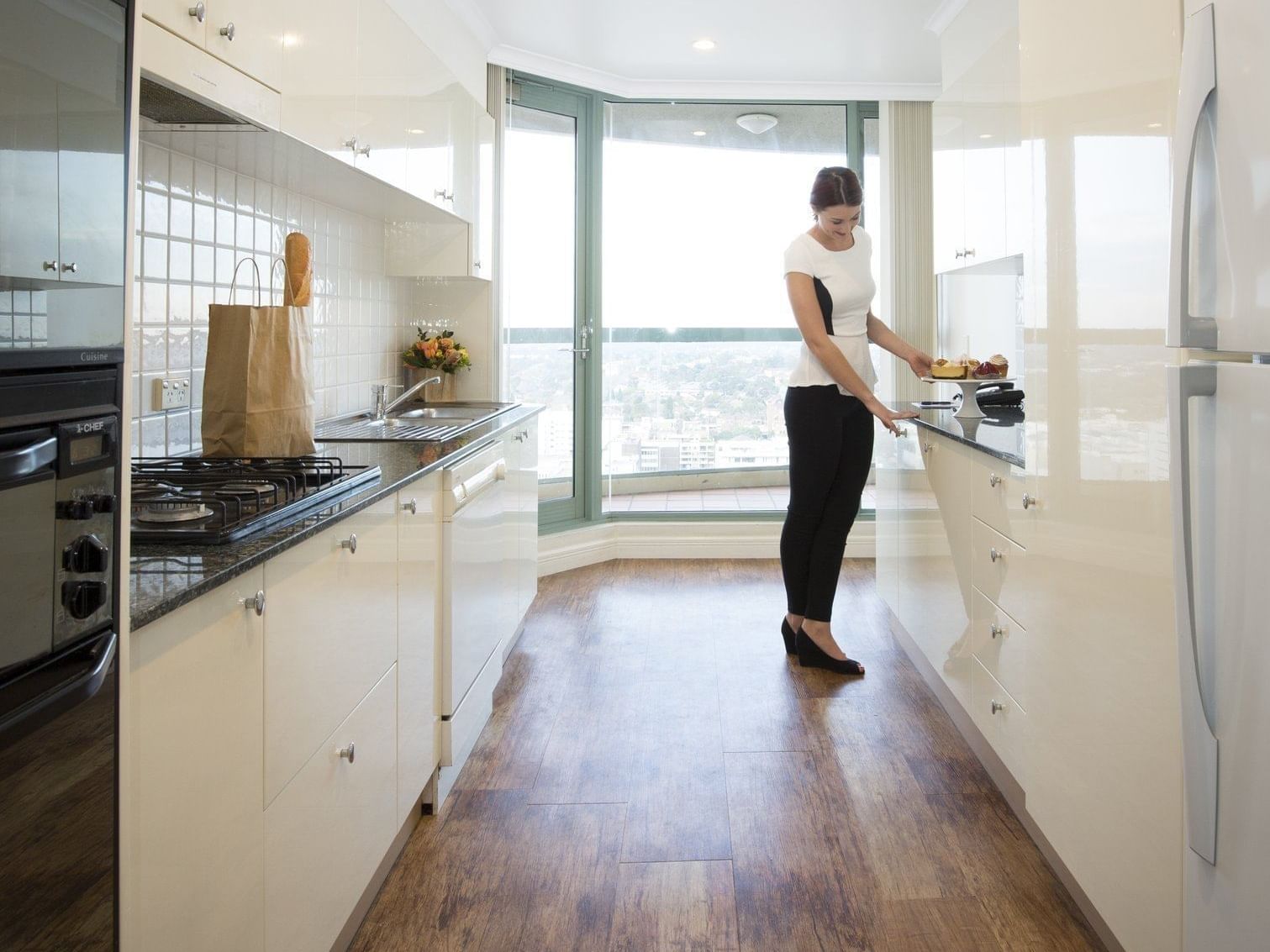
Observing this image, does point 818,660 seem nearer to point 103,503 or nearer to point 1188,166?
point 1188,166

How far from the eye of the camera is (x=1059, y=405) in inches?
78.3

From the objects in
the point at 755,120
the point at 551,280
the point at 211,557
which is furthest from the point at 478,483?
the point at 755,120

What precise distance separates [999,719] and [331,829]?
1596mm

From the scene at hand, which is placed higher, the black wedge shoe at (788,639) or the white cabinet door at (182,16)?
the white cabinet door at (182,16)

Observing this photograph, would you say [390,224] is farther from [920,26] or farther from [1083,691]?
[1083,691]

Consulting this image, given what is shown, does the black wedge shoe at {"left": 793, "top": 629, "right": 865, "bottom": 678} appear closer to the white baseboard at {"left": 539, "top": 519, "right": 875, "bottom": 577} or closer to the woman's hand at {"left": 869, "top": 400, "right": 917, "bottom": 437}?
the woman's hand at {"left": 869, "top": 400, "right": 917, "bottom": 437}

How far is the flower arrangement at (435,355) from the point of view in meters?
4.29

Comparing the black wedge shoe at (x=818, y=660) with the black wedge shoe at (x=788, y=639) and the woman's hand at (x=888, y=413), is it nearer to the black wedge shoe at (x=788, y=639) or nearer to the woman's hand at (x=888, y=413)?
the black wedge shoe at (x=788, y=639)

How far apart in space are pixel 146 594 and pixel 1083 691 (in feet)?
4.96

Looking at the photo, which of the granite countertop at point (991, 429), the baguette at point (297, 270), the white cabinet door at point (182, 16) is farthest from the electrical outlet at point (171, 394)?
the granite countertop at point (991, 429)

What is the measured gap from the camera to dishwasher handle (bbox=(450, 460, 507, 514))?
2611 mm

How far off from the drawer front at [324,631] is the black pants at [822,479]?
1.80 metres

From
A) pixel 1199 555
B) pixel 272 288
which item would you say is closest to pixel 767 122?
pixel 272 288

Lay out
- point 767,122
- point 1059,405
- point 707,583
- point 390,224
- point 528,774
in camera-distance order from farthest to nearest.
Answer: point 767,122 → point 707,583 → point 390,224 → point 528,774 → point 1059,405
